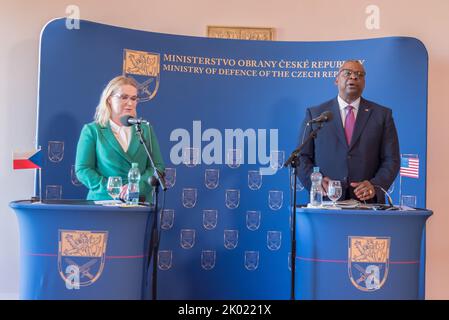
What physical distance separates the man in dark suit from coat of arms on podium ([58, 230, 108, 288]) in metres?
1.95

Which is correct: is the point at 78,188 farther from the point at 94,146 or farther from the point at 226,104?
the point at 226,104

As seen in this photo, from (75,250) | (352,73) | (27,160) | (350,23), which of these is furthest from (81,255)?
(350,23)

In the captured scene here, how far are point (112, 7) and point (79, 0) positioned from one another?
0.30 metres

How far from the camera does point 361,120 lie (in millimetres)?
4797

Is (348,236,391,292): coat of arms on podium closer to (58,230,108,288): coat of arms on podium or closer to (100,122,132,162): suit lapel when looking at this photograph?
(58,230,108,288): coat of arms on podium

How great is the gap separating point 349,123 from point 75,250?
102 inches

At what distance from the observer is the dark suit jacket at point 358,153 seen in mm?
4660

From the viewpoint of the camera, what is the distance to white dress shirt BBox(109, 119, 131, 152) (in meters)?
4.23

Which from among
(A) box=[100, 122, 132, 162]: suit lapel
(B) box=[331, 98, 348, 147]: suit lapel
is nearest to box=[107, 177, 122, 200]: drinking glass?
(A) box=[100, 122, 132, 162]: suit lapel

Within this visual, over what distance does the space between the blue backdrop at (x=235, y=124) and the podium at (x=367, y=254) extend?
4.92 ft

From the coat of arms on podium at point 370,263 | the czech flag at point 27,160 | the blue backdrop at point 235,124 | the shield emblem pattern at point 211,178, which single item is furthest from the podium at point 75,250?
the shield emblem pattern at point 211,178

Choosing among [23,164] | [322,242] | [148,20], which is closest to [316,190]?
[322,242]

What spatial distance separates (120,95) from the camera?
4.30 metres

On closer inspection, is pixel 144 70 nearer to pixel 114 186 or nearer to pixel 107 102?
pixel 107 102
